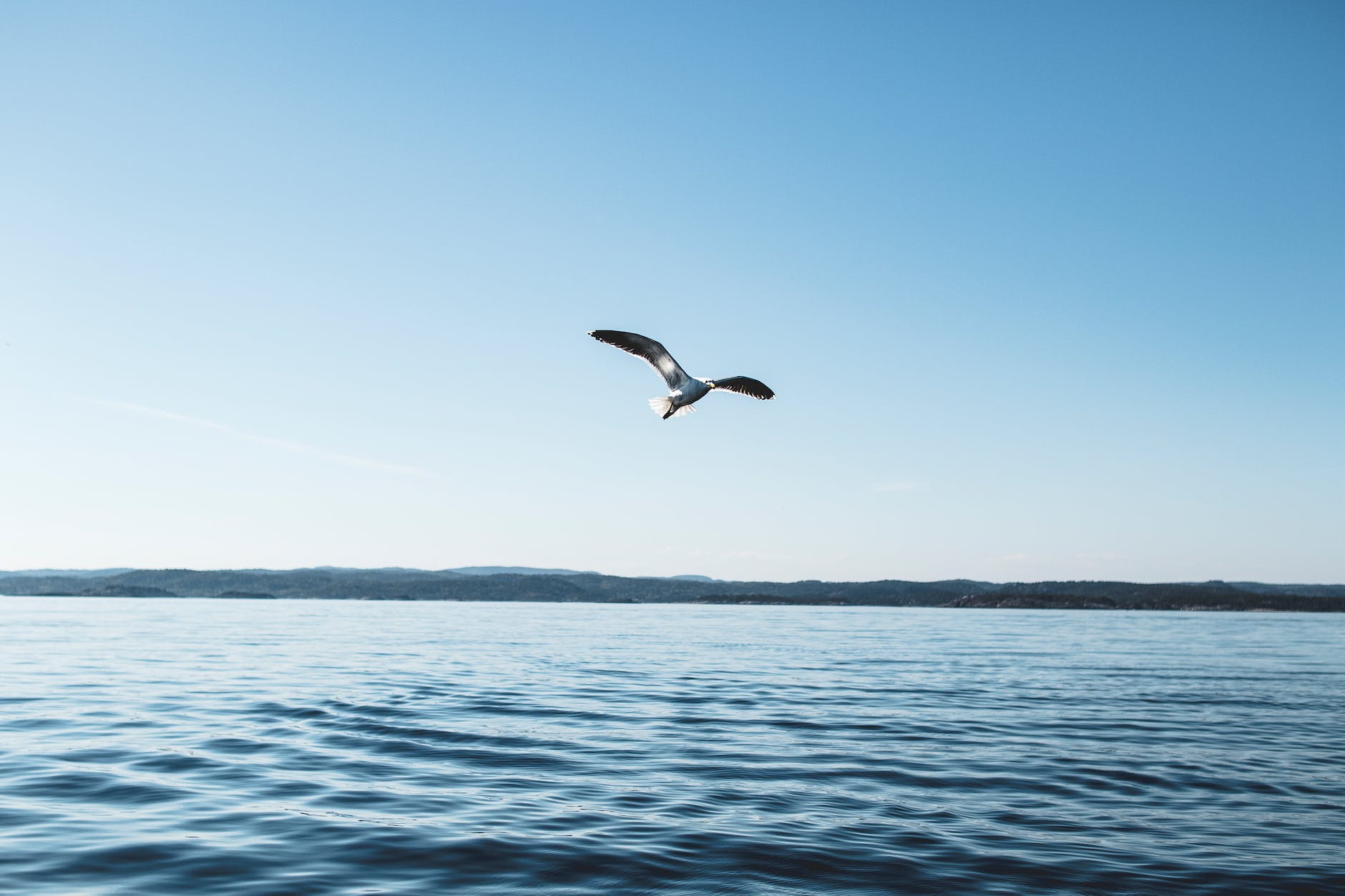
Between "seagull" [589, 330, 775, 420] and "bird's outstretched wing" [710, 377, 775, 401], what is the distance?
2cm

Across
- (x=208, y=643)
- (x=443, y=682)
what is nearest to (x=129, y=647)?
Result: (x=208, y=643)

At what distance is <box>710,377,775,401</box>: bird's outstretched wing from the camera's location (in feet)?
58.0

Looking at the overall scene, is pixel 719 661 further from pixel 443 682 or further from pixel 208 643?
pixel 208 643

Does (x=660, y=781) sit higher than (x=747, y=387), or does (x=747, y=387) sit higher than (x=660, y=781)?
(x=747, y=387)

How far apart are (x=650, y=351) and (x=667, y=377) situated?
0.60 meters

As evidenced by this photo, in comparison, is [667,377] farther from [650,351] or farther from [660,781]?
[660,781]

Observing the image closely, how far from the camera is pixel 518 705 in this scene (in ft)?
88.6

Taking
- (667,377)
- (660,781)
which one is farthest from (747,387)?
(660,781)

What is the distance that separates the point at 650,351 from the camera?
56.8ft

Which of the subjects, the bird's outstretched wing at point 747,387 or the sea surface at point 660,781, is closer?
the sea surface at point 660,781

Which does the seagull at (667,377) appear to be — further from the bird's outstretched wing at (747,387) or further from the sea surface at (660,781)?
the sea surface at (660,781)

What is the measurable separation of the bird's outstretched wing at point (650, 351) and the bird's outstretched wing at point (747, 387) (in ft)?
2.41

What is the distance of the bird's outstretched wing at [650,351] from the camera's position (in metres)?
17.1

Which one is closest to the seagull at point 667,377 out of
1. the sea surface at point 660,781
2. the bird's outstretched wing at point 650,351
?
the bird's outstretched wing at point 650,351
